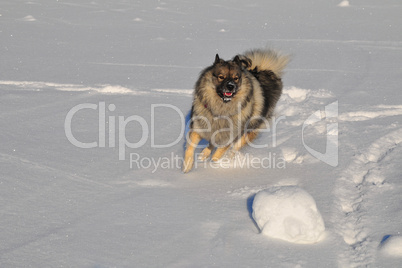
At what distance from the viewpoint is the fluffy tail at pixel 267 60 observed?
4.41m

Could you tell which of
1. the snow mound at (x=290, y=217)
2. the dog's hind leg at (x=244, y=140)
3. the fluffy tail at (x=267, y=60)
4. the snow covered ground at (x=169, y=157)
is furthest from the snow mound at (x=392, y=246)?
the fluffy tail at (x=267, y=60)

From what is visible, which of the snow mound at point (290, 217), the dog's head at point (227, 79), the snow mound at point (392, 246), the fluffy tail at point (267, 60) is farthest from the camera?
the fluffy tail at point (267, 60)

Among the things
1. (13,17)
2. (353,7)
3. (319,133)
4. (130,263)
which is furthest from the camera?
(353,7)

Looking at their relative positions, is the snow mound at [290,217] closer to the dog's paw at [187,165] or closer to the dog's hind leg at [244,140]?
the dog's paw at [187,165]

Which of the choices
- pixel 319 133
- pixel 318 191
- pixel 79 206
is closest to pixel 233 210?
pixel 318 191

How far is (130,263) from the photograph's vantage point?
7.02 feet

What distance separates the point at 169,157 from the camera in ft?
12.2

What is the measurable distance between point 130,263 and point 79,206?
693 mm

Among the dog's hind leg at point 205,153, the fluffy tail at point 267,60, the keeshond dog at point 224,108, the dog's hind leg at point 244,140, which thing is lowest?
the dog's hind leg at point 205,153

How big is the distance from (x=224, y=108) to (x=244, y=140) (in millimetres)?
529

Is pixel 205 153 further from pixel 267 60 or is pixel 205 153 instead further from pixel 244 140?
pixel 267 60

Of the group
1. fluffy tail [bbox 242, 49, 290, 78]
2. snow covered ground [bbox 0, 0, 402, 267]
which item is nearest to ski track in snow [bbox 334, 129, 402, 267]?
snow covered ground [bbox 0, 0, 402, 267]

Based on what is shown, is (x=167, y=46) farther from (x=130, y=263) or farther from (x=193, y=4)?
(x=130, y=263)

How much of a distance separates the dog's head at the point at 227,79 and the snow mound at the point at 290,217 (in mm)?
1153
